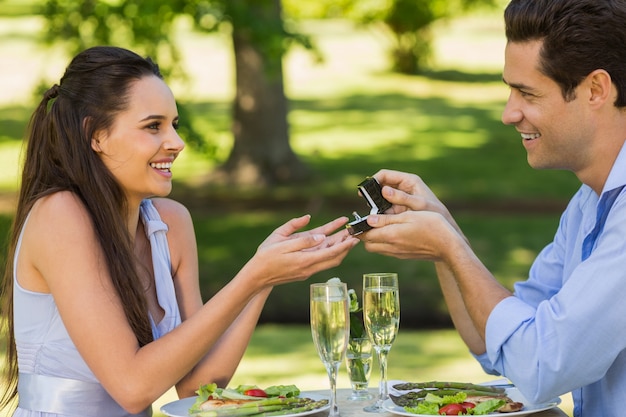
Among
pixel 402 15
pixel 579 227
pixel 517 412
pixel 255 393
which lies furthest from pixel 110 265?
pixel 402 15

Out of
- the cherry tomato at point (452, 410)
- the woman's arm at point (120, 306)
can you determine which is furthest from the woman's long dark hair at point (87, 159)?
the cherry tomato at point (452, 410)

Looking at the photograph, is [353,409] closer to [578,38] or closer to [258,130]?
[578,38]

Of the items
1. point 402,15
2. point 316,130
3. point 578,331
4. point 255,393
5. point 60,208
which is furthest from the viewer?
point 402,15

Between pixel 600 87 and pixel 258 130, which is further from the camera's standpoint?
pixel 258 130

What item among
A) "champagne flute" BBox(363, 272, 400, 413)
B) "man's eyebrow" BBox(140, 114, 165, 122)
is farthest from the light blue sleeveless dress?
"champagne flute" BBox(363, 272, 400, 413)

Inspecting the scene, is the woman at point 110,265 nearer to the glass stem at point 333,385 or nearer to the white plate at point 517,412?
the glass stem at point 333,385

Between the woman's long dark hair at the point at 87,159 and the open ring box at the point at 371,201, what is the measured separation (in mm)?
789

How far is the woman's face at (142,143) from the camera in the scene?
3691 mm

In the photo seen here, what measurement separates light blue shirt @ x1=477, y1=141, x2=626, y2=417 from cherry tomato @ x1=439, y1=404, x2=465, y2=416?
0.18m

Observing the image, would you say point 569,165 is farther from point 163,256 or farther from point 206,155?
point 206,155

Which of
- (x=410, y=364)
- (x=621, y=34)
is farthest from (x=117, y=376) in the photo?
(x=410, y=364)

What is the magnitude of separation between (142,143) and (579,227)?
5.12ft

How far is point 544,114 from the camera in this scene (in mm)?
3412

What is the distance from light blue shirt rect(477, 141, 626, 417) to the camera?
304cm
